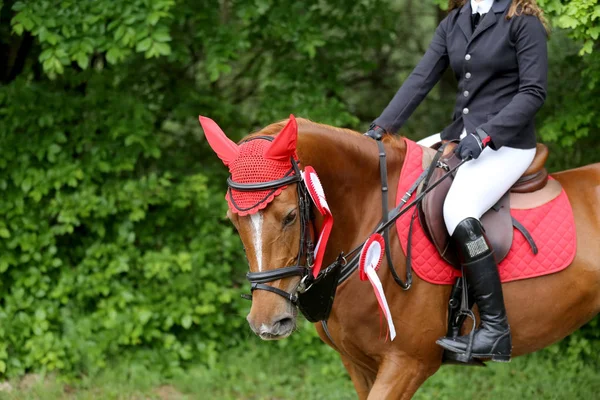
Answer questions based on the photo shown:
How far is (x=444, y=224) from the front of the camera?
3.50 metres

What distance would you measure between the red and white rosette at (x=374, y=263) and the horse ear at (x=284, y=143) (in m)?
0.55

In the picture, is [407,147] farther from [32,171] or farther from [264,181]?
[32,171]

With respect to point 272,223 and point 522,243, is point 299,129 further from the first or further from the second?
point 522,243

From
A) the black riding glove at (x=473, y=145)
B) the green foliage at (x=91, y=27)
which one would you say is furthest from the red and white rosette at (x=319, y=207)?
the green foliage at (x=91, y=27)

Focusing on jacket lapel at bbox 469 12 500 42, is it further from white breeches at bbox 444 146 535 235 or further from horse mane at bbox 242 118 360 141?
horse mane at bbox 242 118 360 141

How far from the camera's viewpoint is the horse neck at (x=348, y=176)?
3.29 meters

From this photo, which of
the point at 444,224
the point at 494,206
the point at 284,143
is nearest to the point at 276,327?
the point at 284,143

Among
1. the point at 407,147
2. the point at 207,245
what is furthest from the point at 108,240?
the point at 407,147

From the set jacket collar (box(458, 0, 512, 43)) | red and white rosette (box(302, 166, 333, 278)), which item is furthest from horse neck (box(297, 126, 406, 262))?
jacket collar (box(458, 0, 512, 43))

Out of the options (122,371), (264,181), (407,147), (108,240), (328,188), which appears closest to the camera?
(264,181)

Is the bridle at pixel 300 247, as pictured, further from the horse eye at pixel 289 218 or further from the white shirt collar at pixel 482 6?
the white shirt collar at pixel 482 6

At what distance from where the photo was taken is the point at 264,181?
298 cm

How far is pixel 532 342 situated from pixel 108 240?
12.8 ft

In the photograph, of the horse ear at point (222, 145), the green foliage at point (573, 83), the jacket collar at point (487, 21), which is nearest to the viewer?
the horse ear at point (222, 145)
